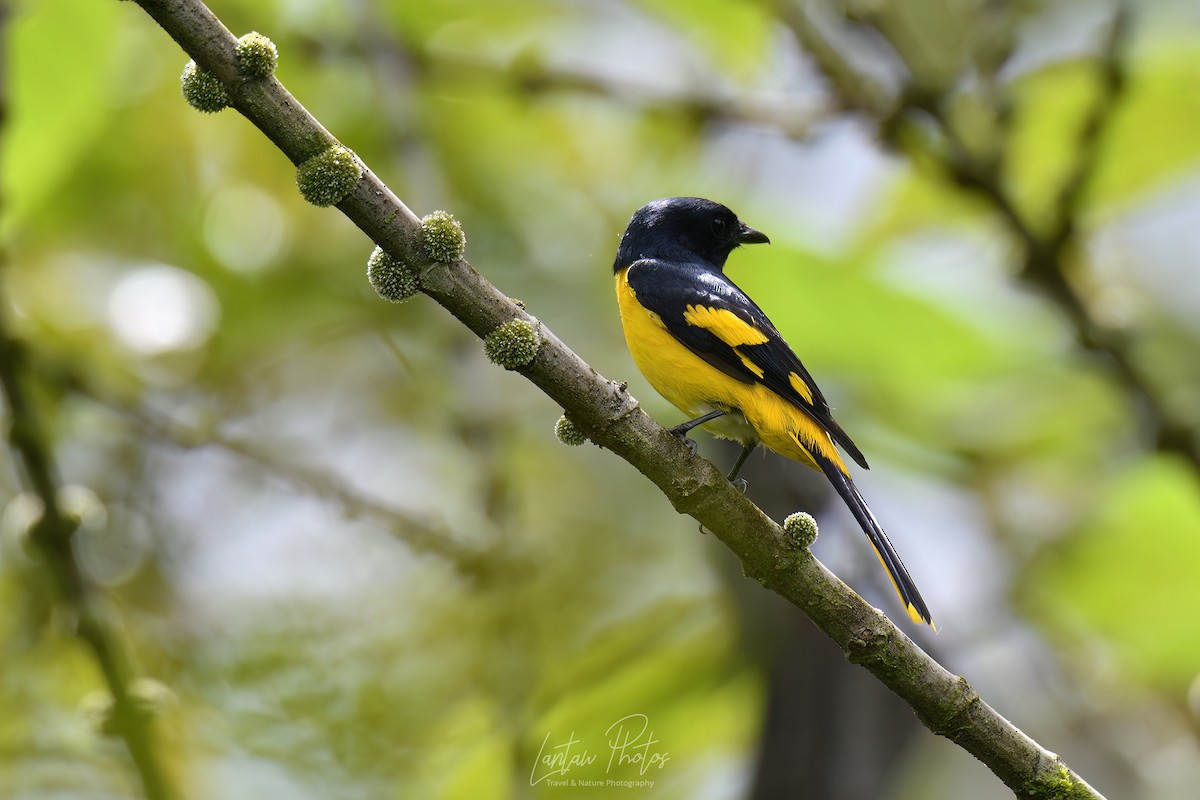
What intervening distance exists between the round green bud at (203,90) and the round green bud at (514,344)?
0.77m

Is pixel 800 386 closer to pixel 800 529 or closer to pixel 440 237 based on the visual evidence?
pixel 800 529

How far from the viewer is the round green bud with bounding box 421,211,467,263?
2744 mm

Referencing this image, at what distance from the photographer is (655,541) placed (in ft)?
21.9

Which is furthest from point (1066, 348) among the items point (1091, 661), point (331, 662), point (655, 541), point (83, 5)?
point (83, 5)

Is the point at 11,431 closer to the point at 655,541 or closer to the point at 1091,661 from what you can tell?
the point at 655,541

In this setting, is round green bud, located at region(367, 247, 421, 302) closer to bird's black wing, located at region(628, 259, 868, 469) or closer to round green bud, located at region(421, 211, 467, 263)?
round green bud, located at region(421, 211, 467, 263)

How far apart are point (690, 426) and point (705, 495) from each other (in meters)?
0.53

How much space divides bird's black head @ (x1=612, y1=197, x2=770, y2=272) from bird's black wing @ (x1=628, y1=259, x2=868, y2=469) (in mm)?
525

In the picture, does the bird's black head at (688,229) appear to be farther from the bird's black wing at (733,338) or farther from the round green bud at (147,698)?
the round green bud at (147,698)

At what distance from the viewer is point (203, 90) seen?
2613 mm

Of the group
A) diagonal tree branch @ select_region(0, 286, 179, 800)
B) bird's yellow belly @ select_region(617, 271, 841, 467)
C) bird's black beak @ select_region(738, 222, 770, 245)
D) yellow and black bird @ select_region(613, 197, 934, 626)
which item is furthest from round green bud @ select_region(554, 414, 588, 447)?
bird's black beak @ select_region(738, 222, 770, 245)

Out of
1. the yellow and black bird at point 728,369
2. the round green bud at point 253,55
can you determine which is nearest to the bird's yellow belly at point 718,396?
the yellow and black bird at point 728,369

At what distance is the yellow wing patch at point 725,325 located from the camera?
3982mm

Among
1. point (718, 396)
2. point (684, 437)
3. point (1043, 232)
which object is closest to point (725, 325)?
point (718, 396)
